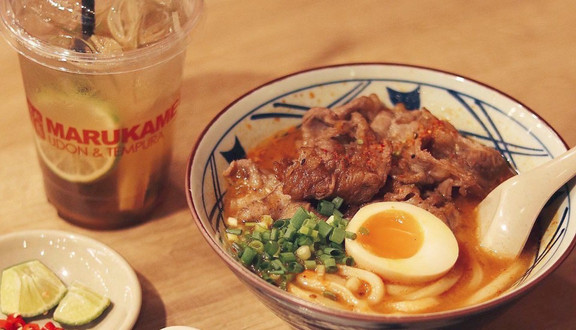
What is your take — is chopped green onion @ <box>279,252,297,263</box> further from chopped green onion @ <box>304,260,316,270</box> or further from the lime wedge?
the lime wedge

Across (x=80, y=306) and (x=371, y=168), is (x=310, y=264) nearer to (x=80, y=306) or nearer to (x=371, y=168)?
(x=371, y=168)

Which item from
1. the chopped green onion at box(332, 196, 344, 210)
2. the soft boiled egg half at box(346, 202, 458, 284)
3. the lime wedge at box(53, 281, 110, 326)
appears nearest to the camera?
the soft boiled egg half at box(346, 202, 458, 284)

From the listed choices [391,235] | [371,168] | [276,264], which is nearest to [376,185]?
[371,168]

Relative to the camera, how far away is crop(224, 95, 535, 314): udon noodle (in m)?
1.83

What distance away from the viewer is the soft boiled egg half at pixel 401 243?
5.98 ft

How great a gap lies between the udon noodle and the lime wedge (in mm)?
411

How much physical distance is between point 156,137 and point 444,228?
2.94 ft

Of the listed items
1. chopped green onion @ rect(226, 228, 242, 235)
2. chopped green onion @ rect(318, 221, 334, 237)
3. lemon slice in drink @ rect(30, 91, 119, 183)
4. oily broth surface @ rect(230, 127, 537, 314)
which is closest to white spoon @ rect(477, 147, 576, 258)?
oily broth surface @ rect(230, 127, 537, 314)

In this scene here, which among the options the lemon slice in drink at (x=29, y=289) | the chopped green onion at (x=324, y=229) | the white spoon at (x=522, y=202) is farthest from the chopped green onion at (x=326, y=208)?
the lemon slice in drink at (x=29, y=289)

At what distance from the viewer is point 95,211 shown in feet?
7.34

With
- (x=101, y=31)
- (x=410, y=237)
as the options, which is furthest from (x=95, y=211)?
(x=410, y=237)

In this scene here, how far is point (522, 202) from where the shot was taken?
1.93 meters

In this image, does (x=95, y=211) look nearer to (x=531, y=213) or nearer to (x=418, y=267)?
(x=418, y=267)

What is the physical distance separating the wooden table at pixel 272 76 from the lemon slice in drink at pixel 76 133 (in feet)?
0.79
